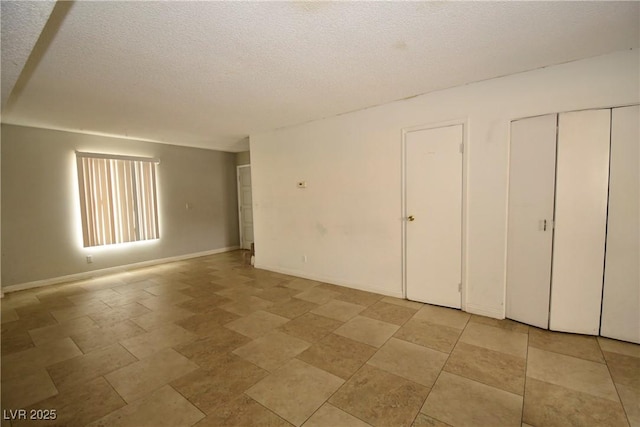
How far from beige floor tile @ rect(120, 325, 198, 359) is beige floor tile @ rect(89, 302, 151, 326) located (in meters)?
0.66

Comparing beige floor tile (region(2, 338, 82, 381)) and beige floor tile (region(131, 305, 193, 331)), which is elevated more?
beige floor tile (region(2, 338, 82, 381))

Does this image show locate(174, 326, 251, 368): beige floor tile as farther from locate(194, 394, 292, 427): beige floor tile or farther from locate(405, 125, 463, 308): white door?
locate(405, 125, 463, 308): white door

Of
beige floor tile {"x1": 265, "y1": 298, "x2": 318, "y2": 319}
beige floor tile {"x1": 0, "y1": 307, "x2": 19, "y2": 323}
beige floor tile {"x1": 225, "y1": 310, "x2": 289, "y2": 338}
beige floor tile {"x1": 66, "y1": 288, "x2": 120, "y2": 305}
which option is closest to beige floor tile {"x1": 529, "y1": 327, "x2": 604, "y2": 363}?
beige floor tile {"x1": 265, "y1": 298, "x2": 318, "y2": 319}

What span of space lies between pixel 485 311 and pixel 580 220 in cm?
135

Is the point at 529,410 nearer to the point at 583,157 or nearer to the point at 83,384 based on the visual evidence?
the point at 583,157

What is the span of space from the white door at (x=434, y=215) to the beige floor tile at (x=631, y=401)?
1.48 m

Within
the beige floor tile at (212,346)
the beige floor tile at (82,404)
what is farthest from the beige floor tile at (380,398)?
the beige floor tile at (82,404)

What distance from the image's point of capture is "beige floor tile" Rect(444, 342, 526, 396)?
2.09 metres

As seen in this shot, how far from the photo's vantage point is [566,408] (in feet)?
5.99

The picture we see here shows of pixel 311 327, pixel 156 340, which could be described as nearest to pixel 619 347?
pixel 311 327

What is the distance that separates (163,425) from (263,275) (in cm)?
341

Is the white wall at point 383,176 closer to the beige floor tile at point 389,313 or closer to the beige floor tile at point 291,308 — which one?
the beige floor tile at point 389,313

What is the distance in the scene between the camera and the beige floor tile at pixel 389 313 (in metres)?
3.19

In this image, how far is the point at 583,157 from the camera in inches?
105
